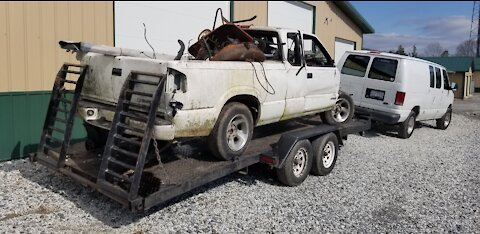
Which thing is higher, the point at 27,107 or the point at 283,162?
the point at 27,107

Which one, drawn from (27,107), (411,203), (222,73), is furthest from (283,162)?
(27,107)

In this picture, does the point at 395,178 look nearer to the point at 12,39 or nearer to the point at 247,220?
the point at 247,220

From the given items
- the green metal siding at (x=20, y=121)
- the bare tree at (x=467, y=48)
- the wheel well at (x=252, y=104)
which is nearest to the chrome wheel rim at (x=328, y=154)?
the wheel well at (x=252, y=104)

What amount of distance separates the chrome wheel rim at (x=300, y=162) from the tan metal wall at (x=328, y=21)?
6685 mm

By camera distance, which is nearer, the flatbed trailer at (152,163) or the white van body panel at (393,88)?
the flatbed trailer at (152,163)

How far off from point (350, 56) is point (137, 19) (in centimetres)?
576

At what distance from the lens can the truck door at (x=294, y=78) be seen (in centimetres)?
605

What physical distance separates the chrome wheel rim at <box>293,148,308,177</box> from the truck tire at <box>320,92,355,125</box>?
1797 mm

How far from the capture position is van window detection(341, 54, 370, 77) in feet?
33.9

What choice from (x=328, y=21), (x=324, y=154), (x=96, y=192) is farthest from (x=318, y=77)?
(x=328, y=21)

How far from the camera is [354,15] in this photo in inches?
743

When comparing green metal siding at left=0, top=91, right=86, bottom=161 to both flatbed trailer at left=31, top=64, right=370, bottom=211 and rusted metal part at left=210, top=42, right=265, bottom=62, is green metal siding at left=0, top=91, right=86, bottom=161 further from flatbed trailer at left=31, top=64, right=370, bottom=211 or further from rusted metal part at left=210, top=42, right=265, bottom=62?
rusted metal part at left=210, top=42, right=265, bottom=62

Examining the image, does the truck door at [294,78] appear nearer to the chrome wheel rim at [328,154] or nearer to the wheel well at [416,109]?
the chrome wheel rim at [328,154]

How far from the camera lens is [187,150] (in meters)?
5.59
